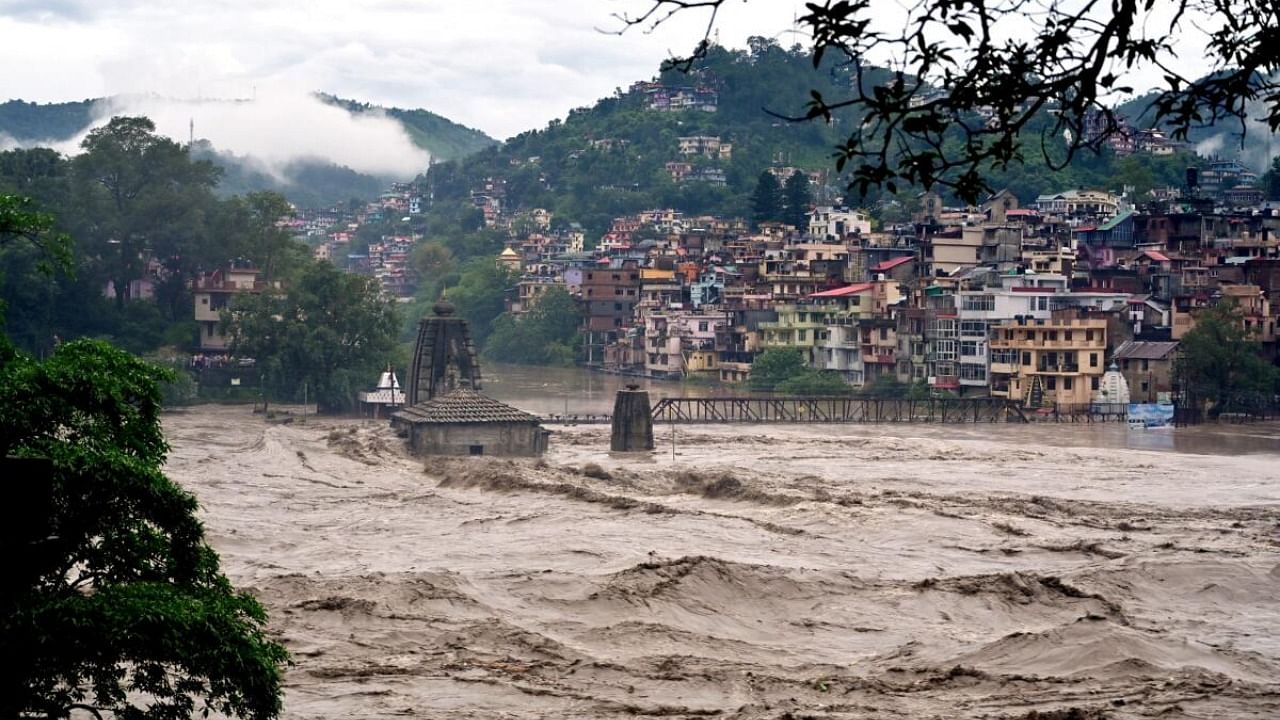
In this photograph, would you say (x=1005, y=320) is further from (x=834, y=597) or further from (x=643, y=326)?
(x=834, y=597)

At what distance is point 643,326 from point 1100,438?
44466 millimetres

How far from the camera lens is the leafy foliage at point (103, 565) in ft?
46.0

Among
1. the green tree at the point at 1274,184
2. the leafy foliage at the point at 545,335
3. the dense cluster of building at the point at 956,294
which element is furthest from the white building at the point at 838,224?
the green tree at the point at 1274,184

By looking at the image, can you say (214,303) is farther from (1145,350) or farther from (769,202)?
(769,202)

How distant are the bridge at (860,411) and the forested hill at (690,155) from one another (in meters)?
63.2

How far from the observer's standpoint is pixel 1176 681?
849 inches

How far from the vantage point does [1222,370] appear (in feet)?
229

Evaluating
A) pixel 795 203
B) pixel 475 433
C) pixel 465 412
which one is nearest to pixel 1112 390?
pixel 465 412

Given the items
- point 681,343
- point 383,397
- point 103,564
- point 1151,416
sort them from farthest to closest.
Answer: point 681,343 → point 383,397 → point 1151,416 → point 103,564

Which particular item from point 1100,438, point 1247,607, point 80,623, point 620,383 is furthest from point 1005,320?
point 80,623

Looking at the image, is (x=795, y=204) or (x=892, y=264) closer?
(x=892, y=264)

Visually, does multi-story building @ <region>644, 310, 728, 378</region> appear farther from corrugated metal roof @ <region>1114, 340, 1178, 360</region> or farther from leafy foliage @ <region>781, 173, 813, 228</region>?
leafy foliage @ <region>781, 173, 813, 228</region>

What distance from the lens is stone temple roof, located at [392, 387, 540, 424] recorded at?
5394cm

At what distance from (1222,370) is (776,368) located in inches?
934
